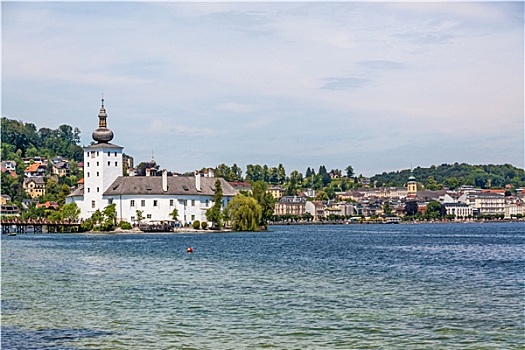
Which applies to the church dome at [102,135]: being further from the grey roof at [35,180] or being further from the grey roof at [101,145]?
the grey roof at [35,180]

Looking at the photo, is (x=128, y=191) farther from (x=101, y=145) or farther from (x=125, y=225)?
(x=101, y=145)

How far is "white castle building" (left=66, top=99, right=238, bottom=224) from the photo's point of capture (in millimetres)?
98938

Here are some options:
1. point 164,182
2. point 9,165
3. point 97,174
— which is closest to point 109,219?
point 97,174

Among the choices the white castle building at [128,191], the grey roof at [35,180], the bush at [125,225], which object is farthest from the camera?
the grey roof at [35,180]

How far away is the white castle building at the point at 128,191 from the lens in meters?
98.9

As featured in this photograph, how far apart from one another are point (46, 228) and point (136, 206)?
44.1 feet

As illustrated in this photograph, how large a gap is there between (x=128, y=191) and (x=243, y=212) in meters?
14.4

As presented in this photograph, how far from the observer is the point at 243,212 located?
94.4m

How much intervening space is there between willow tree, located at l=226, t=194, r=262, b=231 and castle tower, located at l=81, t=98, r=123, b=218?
1584 centimetres

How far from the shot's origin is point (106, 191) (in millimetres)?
100375

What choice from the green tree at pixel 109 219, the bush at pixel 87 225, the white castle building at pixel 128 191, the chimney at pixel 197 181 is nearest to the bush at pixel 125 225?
the green tree at pixel 109 219

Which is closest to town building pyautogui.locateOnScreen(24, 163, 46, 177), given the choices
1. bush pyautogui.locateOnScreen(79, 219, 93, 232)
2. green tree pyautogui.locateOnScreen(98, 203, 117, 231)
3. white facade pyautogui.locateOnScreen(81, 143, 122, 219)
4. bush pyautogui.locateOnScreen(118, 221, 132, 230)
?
white facade pyautogui.locateOnScreen(81, 143, 122, 219)

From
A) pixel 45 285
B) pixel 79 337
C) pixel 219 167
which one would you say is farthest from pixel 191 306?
pixel 219 167

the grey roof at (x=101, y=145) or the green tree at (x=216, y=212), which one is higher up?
the grey roof at (x=101, y=145)
